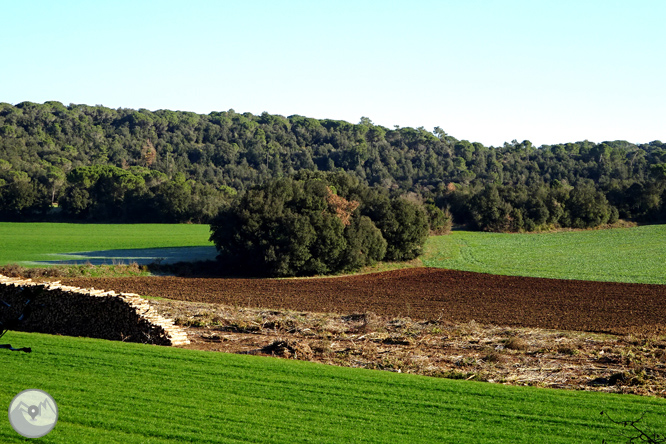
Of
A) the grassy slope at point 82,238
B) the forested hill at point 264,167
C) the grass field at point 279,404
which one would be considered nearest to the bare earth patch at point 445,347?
the grass field at point 279,404

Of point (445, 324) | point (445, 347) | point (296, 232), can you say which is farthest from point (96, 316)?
point (296, 232)

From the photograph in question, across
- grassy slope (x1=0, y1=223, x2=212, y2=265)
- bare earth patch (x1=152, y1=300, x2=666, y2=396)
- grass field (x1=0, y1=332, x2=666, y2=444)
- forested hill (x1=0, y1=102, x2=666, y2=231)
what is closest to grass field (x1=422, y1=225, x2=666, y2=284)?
forested hill (x1=0, y1=102, x2=666, y2=231)

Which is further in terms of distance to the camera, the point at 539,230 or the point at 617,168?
the point at 617,168

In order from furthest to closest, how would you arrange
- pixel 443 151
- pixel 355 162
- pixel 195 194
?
pixel 443 151, pixel 355 162, pixel 195 194

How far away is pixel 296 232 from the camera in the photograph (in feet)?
135

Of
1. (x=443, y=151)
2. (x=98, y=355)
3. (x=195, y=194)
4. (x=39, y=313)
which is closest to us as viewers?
(x=98, y=355)

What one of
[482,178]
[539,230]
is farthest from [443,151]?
[539,230]

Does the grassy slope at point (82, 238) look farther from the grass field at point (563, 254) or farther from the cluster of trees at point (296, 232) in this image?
the grass field at point (563, 254)

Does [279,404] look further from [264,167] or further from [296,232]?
[264,167]

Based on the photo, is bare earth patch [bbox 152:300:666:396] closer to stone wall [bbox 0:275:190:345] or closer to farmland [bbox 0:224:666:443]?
farmland [bbox 0:224:666:443]

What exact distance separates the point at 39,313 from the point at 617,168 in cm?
11019

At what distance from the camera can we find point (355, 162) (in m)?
123

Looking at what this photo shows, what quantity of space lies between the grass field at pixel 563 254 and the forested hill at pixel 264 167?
7.33 metres

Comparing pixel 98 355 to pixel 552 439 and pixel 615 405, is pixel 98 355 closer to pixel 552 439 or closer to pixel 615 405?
pixel 552 439
